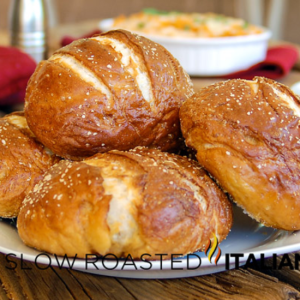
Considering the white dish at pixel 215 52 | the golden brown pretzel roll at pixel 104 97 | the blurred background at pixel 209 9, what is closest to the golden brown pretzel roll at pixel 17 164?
the golden brown pretzel roll at pixel 104 97

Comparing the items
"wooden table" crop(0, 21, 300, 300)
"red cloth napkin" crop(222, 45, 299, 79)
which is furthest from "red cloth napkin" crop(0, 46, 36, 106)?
"wooden table" crop(0, 21, 300, 300)

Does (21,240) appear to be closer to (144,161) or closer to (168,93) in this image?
(144,161)

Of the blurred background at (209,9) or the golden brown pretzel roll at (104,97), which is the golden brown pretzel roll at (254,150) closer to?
the golden brown pretzel roll at (104,97)

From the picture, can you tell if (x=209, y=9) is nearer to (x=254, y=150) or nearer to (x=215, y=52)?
(x=215, y=52)

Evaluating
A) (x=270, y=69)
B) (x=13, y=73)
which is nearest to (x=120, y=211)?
(x=13, y=73)

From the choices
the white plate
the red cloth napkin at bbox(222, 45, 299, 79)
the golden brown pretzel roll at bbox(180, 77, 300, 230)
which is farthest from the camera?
the red cloth napkin at bbox(222, 45, 299, 79)

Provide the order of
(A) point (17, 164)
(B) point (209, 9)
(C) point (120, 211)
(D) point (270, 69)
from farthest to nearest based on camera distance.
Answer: (B) point (209, 9), (D) point (270, 69), (A) point (17, 164), (C) point (120, 211)

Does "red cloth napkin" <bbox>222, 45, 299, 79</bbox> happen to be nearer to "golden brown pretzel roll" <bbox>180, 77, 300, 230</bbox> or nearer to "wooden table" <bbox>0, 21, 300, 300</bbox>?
"golden brown pretzel roll" <bbox>180, 77, 300, 230</bbox>
